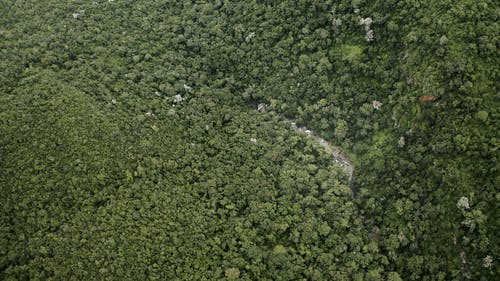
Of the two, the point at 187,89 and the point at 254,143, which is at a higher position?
the point at 187,89

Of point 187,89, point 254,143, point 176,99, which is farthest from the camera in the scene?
point 187,89

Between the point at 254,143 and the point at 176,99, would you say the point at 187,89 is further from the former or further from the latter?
the point at 254,143

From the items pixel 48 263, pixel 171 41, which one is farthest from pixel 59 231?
pixel 171 41

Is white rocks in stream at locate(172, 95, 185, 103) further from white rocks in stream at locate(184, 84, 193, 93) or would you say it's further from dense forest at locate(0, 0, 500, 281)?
white rocks in stream at locate(184, 84, 193, 93)

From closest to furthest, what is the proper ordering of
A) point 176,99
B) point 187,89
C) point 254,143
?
point 254,143 < point 176,99 < point 187,89

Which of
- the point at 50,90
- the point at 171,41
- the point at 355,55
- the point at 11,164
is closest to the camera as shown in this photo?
the point at 11,164

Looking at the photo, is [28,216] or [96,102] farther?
[96,102]

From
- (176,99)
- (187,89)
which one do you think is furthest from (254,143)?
(187,89)

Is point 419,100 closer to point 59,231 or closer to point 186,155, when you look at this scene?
point 186,155
